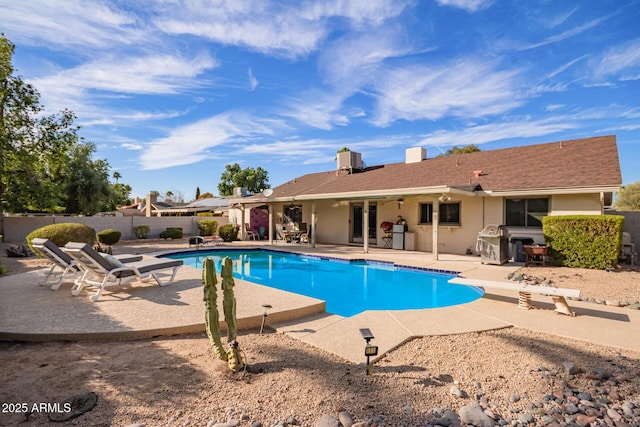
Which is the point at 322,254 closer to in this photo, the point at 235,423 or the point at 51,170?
the point at 235,423

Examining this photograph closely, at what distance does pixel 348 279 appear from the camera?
10406 mm

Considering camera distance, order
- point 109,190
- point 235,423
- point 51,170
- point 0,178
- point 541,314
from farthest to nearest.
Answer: point 109,190, point 51,170, point 0,178, point 541,314, point 235,423

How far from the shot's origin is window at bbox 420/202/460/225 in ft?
45.7

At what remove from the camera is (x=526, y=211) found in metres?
12.1

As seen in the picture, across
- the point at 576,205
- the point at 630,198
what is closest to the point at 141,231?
the point at 576,205

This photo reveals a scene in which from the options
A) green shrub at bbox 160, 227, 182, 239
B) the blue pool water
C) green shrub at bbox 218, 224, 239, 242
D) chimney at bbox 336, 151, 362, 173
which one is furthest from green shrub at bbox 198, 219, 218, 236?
chimney at bbox 336, 151, 362, 173

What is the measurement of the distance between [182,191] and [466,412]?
74290mm

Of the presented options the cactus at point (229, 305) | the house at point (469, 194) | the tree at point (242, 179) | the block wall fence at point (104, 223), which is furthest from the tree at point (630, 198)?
the tree at point (242, 179)

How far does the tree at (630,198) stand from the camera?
31.5 metres

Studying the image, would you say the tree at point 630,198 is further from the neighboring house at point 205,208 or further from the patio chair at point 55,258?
the patio chair at point 55,258

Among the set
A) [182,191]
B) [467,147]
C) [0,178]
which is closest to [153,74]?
[0,178]

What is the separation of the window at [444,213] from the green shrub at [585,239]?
385 cm

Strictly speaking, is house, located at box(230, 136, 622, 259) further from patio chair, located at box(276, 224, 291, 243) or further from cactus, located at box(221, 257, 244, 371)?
cactus, located at box(221, 257, 244, 371)

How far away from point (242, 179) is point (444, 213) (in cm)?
3943
